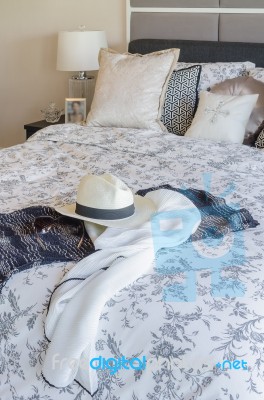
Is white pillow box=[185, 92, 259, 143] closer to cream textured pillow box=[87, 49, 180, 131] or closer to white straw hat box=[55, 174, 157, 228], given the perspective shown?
cream textured pillow box=[87, 49, 180, 131]

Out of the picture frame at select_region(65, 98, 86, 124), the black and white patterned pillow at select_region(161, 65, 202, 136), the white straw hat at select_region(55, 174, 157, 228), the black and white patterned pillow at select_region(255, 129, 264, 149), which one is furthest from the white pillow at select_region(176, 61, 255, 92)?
the white straw hat at select_region(55, 174, 157, 228)

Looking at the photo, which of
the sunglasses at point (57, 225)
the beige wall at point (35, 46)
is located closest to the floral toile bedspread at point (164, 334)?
the sunglasses at point (57, 225)

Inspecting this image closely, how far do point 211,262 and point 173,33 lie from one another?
2.39m

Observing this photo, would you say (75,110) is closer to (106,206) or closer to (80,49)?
(80,49)

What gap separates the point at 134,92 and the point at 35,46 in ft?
4.76

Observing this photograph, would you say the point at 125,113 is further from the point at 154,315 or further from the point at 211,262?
the point at 154,315

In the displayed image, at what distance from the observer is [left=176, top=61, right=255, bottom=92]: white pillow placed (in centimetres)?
290

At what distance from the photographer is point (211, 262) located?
1.29 m

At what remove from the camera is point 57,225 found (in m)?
1.48

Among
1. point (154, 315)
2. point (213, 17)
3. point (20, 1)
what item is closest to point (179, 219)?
point (154, 315)

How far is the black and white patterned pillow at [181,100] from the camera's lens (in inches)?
114

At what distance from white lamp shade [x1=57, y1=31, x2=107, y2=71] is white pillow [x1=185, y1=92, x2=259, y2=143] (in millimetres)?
1060

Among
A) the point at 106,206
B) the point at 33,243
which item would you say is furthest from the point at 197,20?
the point at 33,243

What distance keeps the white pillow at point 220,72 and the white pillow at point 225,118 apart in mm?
268
